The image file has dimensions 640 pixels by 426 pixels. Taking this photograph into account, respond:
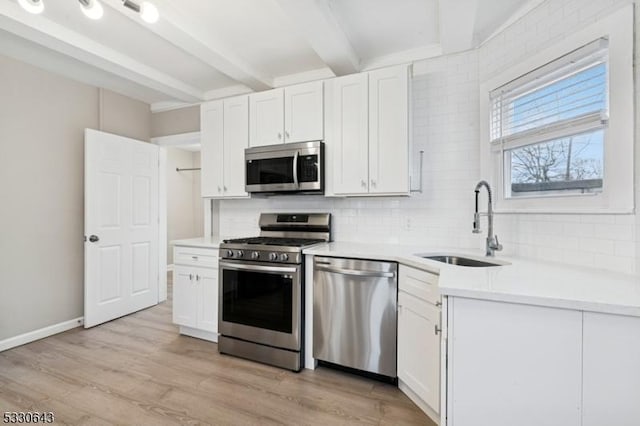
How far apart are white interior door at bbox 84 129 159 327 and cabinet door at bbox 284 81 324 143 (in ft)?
6.88

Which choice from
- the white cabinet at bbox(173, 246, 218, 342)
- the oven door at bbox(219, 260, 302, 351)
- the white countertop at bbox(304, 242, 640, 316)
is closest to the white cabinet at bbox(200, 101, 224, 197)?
the white cabinet at bbox(173, 246, 218, 342)

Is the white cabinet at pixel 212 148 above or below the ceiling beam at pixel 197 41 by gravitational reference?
below

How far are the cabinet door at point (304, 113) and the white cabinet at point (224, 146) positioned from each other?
47 centimetres

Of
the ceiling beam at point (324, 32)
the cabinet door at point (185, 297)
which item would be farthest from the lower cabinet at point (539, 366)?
the cabinet door at point (185, 297)

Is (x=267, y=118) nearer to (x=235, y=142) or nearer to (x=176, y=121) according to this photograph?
(x=235, y=142)

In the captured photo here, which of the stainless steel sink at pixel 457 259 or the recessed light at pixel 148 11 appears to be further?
the stainless steel sink at pixel 457 259

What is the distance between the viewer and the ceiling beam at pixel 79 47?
6.94 ft

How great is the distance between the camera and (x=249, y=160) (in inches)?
118

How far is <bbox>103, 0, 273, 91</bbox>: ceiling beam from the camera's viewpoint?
2137mm

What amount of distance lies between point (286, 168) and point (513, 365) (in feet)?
7.11

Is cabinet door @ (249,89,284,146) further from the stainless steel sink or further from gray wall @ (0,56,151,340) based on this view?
gray wall @ (0,56,151,340)

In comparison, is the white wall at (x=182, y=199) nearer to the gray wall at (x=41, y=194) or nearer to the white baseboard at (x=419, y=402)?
the gray wall at (x=41, y=194)

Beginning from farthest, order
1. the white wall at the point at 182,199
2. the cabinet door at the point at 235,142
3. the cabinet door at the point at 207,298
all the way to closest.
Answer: the white wall at the point at 182,199 → the cabinet door at the point at 235,142 → the cabinet door at the point at 207,298

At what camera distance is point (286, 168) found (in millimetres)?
2812
